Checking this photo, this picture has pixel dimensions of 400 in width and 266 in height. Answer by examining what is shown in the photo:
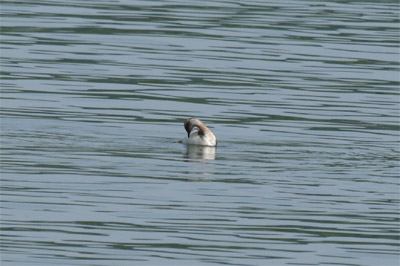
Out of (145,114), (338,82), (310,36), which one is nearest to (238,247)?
(145,114)

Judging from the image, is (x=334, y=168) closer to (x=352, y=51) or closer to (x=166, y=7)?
(x=352, y=51)

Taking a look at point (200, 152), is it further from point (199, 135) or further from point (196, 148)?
point (199, 135)

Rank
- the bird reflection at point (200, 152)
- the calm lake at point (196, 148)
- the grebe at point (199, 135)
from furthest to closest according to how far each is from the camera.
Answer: the grebe at point (199, 135) → the bird reflection at point (200, 152) → the calm lake at point (196, 148)

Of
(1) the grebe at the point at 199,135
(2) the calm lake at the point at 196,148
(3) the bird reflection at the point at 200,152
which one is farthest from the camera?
(1) the grebe at the point at 199,135

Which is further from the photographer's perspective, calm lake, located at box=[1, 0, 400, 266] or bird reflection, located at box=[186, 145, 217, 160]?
bird reflection, located at box=[186, 145, 217, 160]

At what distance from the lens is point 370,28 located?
117 feet

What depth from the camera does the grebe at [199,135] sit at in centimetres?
1995

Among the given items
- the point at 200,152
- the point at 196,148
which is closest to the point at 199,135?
the point at 196,148

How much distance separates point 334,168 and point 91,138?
3.85 meters

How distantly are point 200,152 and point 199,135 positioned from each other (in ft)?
1.65

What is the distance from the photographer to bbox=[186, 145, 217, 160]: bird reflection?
63.5 ft

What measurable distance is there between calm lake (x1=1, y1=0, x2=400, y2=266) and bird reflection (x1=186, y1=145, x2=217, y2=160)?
1.8 inches

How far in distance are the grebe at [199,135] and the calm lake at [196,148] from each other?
0.46 ft

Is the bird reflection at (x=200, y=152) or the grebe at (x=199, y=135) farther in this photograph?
the grebe at (x=199, y=135)
